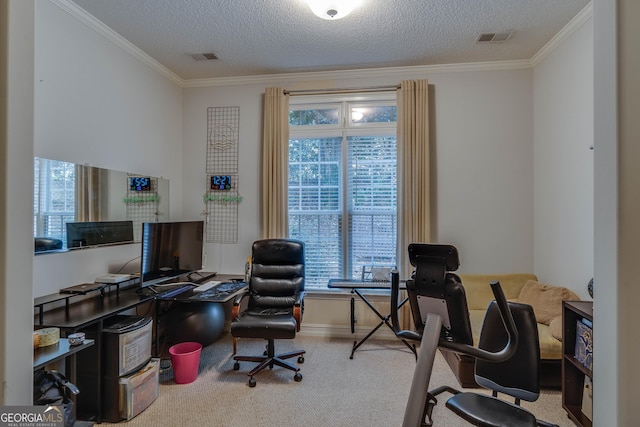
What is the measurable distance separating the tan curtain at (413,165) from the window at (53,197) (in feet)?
9.96

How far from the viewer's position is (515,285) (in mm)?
3314

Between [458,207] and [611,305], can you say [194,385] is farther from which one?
[458,207]

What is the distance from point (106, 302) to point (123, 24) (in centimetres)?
236

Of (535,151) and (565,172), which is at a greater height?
(535,151)

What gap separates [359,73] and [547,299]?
3.00m

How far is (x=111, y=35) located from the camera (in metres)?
2.86

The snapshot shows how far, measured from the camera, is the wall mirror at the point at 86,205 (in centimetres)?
223

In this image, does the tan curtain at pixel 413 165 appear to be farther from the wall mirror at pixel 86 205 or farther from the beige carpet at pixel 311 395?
the wall mirror at pixel 86 205

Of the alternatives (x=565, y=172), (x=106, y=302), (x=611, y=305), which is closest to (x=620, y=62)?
(x=611, y=305)

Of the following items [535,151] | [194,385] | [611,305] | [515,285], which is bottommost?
[194,385]

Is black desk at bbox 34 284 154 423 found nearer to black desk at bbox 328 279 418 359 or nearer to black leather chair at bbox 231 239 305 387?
black leather chair at bbox 231 239 305 387

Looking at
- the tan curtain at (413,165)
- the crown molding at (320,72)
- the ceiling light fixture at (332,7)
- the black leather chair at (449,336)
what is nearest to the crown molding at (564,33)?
the crown molding at (320,72)

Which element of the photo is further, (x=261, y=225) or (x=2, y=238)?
(x=261, y=225)

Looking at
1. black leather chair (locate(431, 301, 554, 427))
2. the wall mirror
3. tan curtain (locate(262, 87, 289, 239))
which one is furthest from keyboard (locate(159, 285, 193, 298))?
black leather chair (locate(431, 301, 554, 427))
